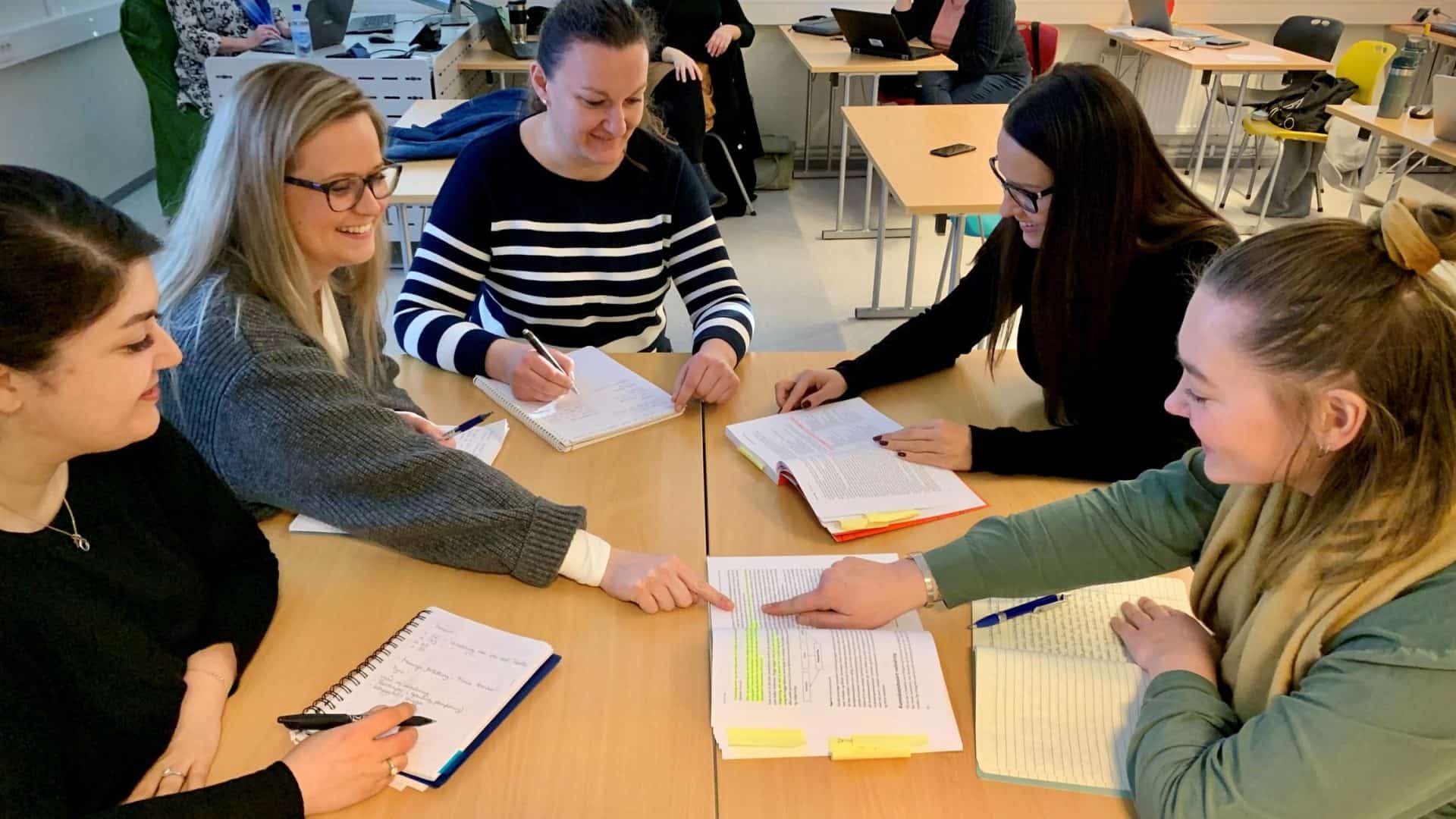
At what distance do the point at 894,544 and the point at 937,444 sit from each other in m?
0.21

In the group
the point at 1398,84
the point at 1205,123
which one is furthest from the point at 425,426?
the point at 1205,123

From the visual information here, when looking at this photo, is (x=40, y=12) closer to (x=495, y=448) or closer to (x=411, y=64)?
(x=411, y=64)

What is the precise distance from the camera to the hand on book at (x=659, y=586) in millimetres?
1121

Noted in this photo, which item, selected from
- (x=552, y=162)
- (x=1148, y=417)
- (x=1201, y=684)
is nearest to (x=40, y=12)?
(x=552, y=162)

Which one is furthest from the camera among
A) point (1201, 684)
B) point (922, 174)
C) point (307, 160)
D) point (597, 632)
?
point (922, 174)

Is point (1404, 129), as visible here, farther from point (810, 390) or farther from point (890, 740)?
point (890, 740)

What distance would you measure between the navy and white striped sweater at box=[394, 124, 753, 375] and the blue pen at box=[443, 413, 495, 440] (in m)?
0.12

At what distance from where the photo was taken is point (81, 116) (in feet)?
14.5

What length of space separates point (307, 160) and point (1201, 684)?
115cm

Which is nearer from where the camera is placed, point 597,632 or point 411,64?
point 597,632

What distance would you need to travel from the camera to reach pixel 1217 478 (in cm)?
90

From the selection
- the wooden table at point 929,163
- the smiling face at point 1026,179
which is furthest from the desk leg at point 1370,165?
the smiling face at point 1026,179

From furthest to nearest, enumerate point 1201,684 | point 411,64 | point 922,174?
1. point 411,64
2. point 922,174
3. point 1201,684

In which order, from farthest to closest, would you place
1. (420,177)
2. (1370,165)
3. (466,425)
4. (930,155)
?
(1370,165), (930,155), (420,177), (466,425)
